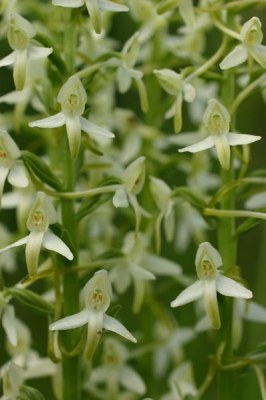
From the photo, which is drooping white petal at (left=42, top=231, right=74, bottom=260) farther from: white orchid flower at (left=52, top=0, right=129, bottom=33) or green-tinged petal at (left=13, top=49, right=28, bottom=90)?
white orchid flower at (left=52, top=0, right=129, bottom=33)

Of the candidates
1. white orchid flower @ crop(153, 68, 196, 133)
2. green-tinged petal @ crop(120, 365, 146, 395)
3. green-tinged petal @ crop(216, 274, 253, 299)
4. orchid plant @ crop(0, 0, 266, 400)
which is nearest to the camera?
green-tinged petal @ crop(216, 274, 253, 299)

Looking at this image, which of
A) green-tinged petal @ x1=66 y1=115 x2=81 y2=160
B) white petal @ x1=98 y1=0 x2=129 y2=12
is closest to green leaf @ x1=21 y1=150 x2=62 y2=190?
green-tinged petal @ x1=66 y1=115 x2=81 y2=160

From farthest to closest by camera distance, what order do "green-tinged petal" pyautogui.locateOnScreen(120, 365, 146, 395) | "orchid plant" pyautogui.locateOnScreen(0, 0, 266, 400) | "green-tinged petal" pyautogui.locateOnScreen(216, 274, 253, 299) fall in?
1. "green-tinged petal" pyautogui.locateOnScreen(120, 365, 146, 395)
2. "orchid plant" pyautogui.locateOnScreen(0, 0, 266, 400)
3. "green-tinged petal" pyautogui.locateOnScreen(216, 274, 253, 299)

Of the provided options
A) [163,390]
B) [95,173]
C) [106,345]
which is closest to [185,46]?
[95,173]

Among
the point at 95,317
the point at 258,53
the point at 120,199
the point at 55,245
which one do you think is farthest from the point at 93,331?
the point at 258,53

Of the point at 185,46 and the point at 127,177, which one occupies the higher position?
the point at 185,46

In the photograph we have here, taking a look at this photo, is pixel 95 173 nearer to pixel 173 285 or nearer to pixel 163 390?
pixel 173 285

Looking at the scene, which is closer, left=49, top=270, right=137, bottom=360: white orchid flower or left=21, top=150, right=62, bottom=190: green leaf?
left=49, top=270, right=137, bottom=360: white orchid flower
